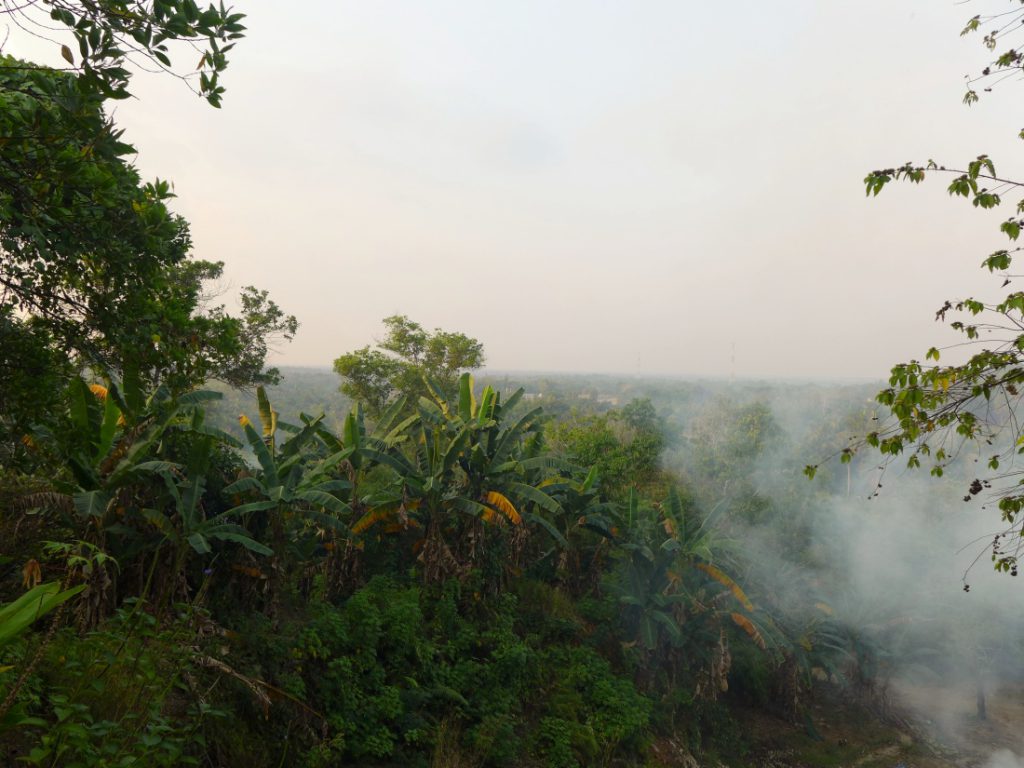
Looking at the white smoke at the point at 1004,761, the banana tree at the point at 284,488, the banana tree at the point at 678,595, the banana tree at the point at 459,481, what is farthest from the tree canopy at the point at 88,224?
the white smoke at the point at 1004,761

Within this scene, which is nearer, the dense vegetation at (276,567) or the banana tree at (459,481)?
the dense vegetation at (276,567)

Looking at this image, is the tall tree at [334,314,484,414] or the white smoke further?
the tall tree at [334,314,484,414]

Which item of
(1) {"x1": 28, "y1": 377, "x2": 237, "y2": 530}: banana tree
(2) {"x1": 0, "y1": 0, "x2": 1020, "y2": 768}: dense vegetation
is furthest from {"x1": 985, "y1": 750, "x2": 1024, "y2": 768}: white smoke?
(1) {"x1": 28, "y1": 377, "x2": 237, "y2": 530}: banana tree

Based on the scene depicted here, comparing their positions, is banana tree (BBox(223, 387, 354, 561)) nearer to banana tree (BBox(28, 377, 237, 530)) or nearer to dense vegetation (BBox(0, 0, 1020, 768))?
dense vegetation (BBox(0, 0, 1020, 768))

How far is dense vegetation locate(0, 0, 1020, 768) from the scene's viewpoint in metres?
3.80

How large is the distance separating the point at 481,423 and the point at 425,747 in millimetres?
4972

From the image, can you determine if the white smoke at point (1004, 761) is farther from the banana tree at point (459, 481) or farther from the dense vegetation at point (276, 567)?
the banana tree at point (459, 481)

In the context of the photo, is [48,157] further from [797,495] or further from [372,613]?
[797,495]

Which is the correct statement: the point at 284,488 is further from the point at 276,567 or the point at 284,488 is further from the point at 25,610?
the point at 25,610

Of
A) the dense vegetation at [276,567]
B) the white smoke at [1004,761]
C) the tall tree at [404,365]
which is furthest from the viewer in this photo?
the tall tree at [404,365]

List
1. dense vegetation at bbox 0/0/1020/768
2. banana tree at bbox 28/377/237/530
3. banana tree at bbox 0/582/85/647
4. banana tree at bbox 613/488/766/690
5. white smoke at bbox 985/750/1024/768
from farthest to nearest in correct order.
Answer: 1. white smoke at bbox 985/750/1024/768
2. banana tree at bbox 613/488/766/690
3. banana tree at bbox 28/377/237/530
4. dense vegetation at bbox 0/0/1020/768
5. banana tree at bbox 0/582/85/647

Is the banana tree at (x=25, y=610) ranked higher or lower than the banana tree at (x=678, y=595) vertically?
higher

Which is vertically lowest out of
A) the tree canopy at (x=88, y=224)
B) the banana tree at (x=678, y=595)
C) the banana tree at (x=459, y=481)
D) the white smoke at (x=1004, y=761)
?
the white smoke at (x=1004, y=761)

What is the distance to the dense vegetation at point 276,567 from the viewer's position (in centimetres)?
380
